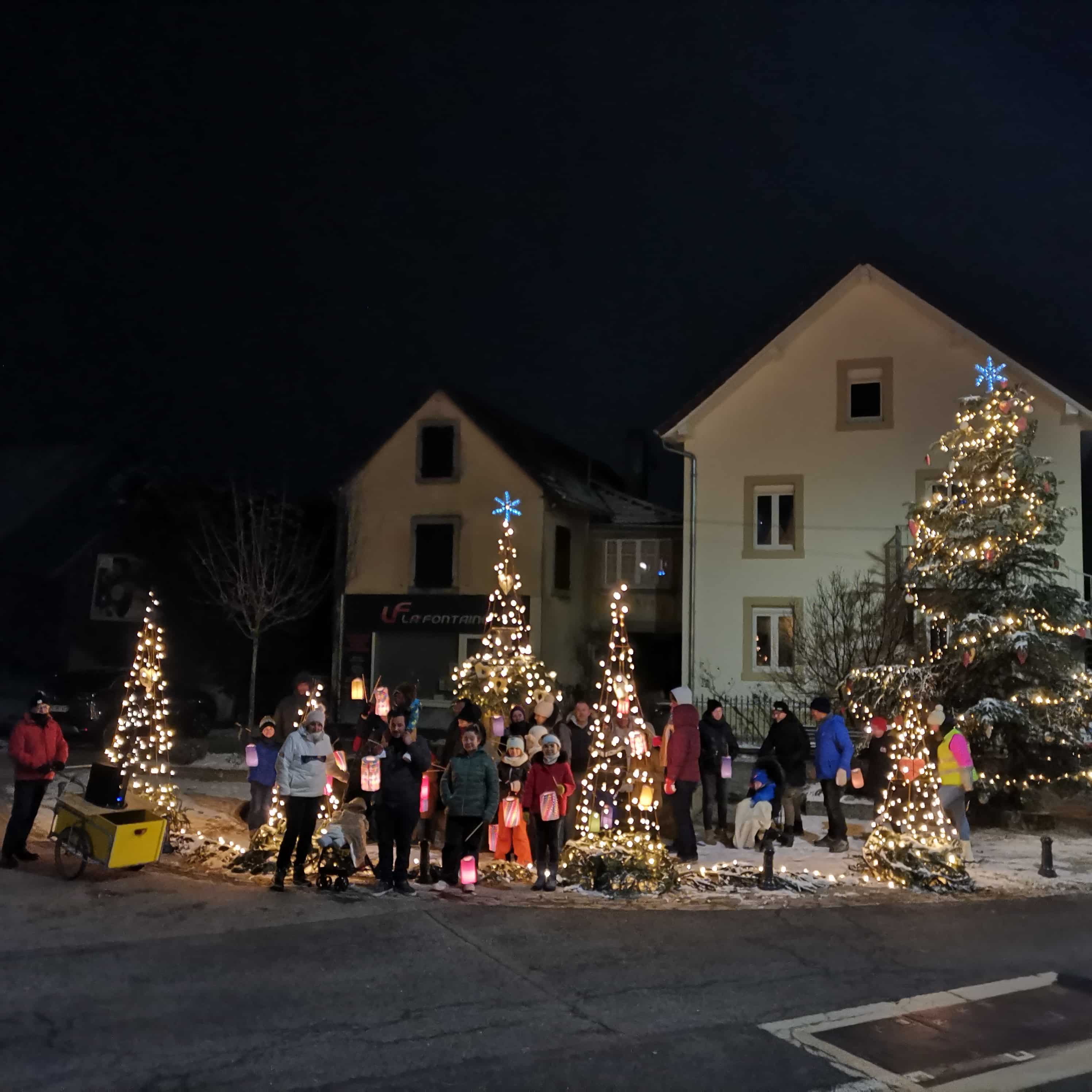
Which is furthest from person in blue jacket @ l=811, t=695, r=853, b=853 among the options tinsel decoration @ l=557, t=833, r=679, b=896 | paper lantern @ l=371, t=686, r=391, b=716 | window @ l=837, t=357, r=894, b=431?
window @ l=837, t=357, r=894, b=431

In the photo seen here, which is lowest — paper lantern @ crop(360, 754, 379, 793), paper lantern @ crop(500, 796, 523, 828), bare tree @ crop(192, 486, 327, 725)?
paper lantern @ crop(500, 796, 523, 828)

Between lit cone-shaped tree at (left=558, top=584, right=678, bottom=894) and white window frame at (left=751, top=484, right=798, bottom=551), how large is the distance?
11.4 m

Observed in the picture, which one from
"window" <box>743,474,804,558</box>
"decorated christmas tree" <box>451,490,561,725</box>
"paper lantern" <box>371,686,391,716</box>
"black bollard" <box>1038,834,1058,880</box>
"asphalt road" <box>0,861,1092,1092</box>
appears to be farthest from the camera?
"window" <box>743,474,804,558</box>

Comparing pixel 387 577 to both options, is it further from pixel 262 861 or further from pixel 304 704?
pixel 262 861

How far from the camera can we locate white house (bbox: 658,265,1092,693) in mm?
23203

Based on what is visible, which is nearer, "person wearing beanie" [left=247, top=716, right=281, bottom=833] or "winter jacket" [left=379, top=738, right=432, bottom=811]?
"winter jacket" [left=379, top=738, right=432, bottom=811]

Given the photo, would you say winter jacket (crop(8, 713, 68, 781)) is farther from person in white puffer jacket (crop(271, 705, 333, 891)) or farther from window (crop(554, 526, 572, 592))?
window (crop(554, 526, 572, 592))

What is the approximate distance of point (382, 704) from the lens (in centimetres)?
1106

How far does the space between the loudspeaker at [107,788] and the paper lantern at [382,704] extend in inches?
99.4

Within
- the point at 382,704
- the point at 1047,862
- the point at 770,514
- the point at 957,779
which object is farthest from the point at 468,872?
the point at 770,514

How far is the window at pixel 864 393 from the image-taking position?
23453 millimetres

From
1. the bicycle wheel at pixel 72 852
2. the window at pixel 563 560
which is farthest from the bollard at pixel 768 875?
the window at pixel 563 560

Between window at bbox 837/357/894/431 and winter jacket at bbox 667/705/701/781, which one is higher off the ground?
window at bbox 837/357/894/431

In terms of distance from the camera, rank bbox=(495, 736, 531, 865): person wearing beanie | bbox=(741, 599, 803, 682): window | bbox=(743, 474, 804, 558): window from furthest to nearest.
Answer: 1. bbox=(743, 474, 804, 558): window
2. bbox=(741, 599, 803, 682): window
3. bbox=(495, 736, 531, 865): person wearing beanie
